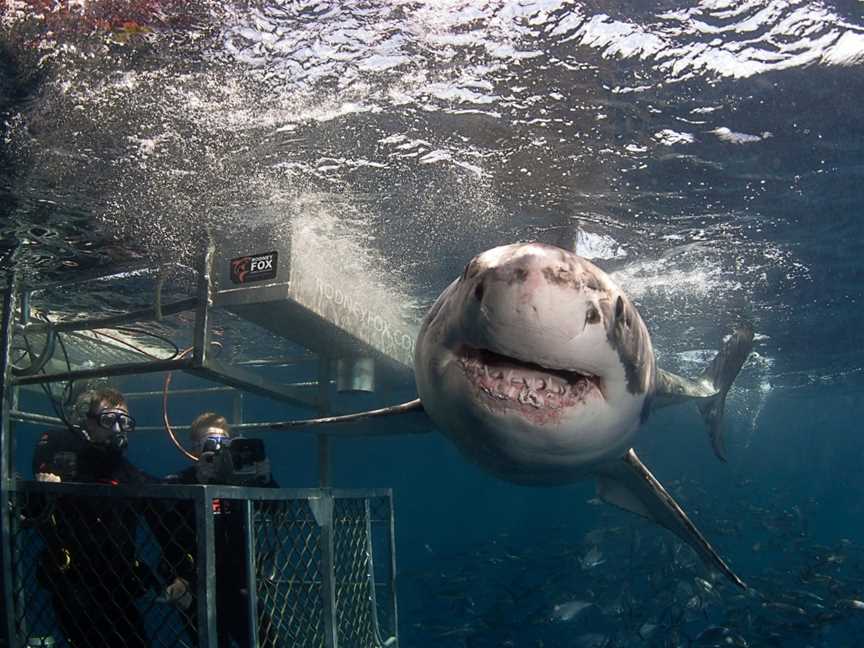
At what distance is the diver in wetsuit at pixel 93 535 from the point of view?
4051 millimetres

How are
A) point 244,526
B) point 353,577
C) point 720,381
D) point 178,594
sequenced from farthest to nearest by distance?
point 720,381, point 353,577, point 178,594, point 244,526

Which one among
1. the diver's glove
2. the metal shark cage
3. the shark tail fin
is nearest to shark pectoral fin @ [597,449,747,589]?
the metal shark cage

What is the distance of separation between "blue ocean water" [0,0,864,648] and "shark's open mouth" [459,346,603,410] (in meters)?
2.15

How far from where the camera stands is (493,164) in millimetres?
7863

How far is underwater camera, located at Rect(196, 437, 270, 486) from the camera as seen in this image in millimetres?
5090

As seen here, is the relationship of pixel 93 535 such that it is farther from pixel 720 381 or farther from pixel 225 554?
pixel 720 381

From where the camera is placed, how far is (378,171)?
8.05 meters

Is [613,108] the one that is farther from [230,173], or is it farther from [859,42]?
[230,173]

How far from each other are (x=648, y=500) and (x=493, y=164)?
4578mm

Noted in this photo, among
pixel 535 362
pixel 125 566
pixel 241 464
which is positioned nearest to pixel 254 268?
pixel 241 464

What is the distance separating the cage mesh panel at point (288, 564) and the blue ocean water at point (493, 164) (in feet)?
3.48

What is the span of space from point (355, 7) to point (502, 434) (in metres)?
4.26

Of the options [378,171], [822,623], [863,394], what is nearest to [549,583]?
[822,623]

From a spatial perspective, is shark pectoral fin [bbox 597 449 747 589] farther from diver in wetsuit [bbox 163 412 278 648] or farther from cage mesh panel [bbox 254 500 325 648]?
diver in wetsuit [bbox 163 412 278 648]
